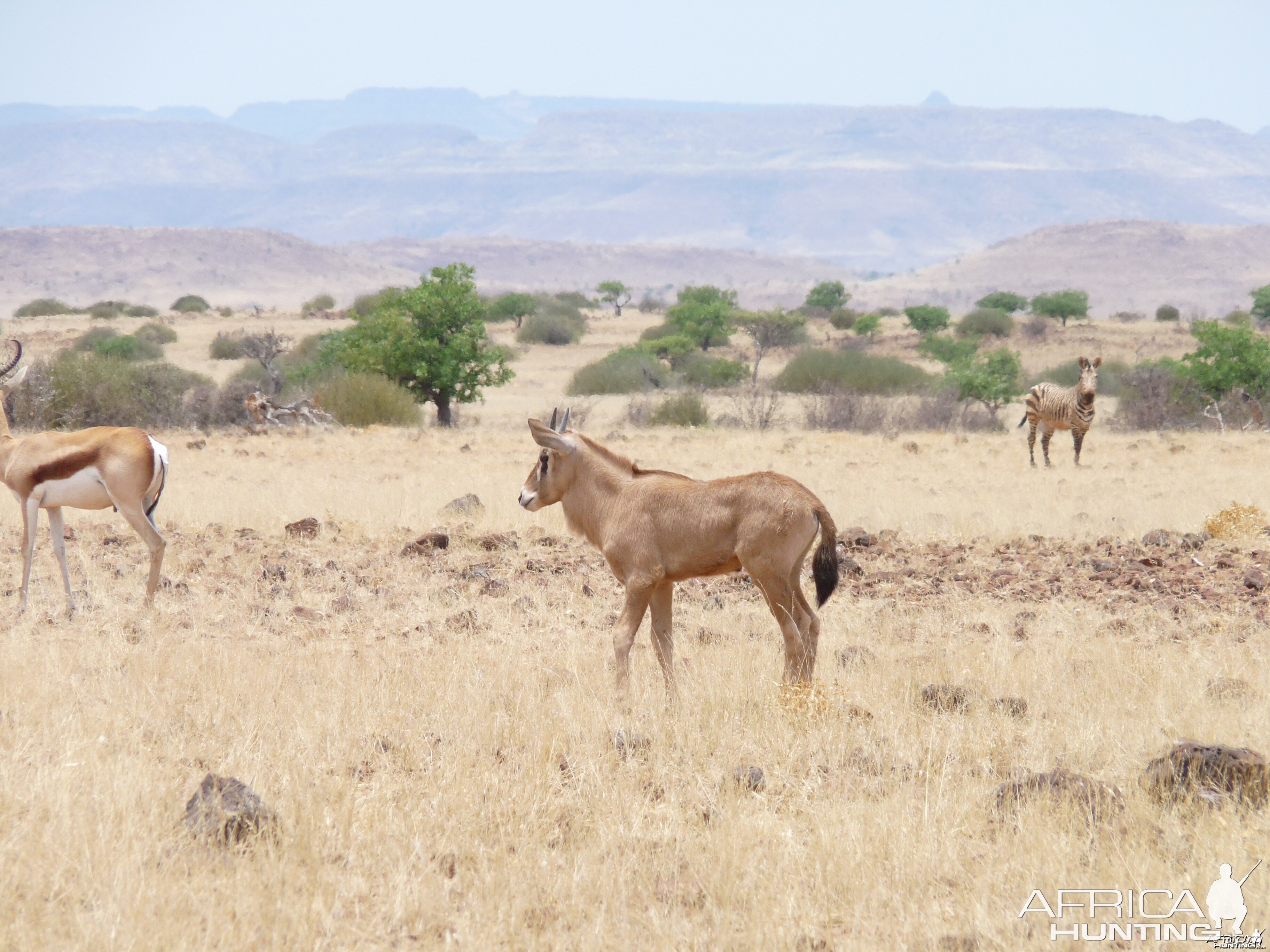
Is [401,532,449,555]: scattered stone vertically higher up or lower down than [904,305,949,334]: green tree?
higher up

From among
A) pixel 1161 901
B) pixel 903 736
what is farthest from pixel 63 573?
pixel 1161 901

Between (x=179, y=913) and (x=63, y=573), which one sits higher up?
(x=179, y=913)

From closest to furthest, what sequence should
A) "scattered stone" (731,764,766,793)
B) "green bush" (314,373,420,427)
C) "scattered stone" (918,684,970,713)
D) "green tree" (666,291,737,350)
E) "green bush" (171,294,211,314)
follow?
1. "scattered stone" (731,764,766,793)
2. "scattered stone" (918,684,970,713)
3. "green bush" (314,373,420,427)
4. "green tree" (666,291,737,350)
5. "green bush" (171,294,211,314)

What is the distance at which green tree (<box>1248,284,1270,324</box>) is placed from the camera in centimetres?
5972

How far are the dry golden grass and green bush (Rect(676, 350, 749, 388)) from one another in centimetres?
2888

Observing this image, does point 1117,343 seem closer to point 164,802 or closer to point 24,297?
point 164,802

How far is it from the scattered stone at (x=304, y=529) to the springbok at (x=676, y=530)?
6460mm

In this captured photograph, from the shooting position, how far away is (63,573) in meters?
9.38

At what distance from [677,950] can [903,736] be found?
244 centimetres

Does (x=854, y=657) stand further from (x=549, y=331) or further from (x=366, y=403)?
(x=549, y=331)

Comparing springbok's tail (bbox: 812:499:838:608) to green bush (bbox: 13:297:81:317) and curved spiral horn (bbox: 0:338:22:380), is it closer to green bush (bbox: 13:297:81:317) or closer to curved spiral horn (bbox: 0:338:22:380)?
curved spiral horn (bbox: 0:338:22:380)

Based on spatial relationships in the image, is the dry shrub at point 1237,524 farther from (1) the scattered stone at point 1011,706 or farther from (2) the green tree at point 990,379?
(2) the green tree at point 990,379

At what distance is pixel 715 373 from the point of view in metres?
39.9

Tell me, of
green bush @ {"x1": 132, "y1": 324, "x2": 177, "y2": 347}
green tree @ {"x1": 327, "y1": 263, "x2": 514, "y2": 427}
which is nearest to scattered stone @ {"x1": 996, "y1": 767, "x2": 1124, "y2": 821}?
green tree @ {"x1": 327, "y1": 263, "x2": 514, "y2": 427}
